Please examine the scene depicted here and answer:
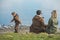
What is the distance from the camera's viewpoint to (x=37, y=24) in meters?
1.99

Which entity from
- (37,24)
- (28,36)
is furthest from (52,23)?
(28,36)

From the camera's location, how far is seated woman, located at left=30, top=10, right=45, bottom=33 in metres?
1.98

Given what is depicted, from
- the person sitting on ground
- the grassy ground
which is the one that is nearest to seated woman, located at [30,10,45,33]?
the grassy ground

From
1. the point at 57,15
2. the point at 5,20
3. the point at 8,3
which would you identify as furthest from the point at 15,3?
the point at 57,15

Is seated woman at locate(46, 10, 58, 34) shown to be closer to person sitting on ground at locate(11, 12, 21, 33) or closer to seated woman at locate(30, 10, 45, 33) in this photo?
seated woman at locate(30, 10, 45, 33)

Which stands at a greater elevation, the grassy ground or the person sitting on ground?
the person sitting on ground

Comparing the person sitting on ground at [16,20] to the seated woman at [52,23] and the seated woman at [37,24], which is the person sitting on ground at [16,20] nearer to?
the seated woman at [37,24]

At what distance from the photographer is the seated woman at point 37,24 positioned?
1980 mm

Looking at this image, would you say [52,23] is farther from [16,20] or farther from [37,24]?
[16,20]

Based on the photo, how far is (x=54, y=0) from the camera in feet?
6.60

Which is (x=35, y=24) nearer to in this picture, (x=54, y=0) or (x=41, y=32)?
(x=41, y=32)

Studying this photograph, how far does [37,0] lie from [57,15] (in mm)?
284

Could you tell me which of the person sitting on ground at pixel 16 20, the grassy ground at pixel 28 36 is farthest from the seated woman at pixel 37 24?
the person sitting on ground at pixel 16 20

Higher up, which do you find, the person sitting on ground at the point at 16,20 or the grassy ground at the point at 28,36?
the person sitting on ground at the point at 16,20
